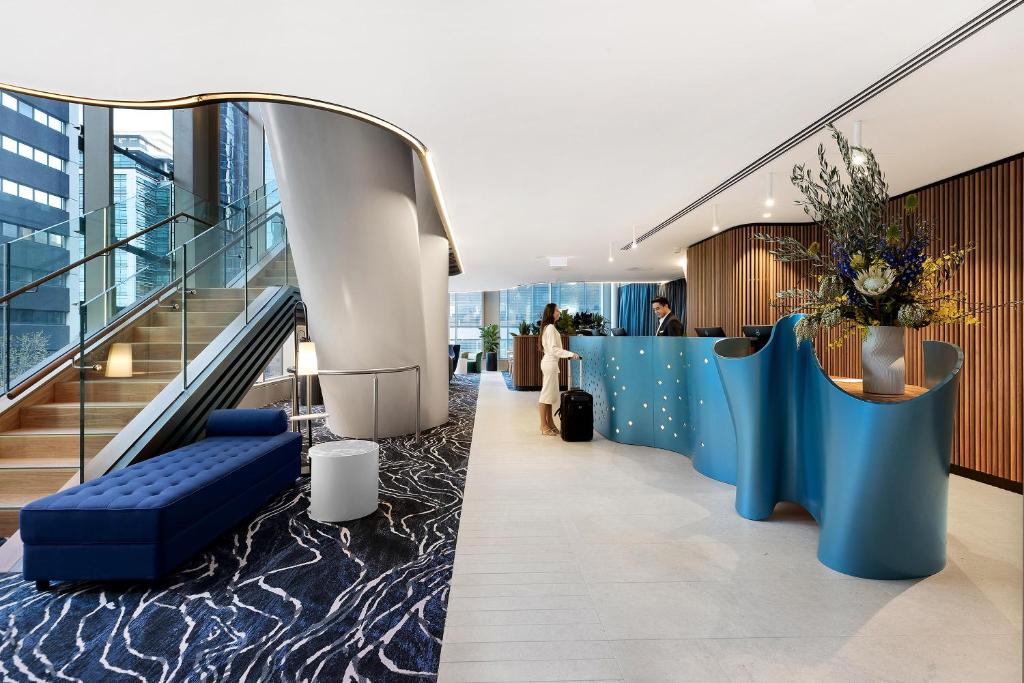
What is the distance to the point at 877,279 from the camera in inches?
107

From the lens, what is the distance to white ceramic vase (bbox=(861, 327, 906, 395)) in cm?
284

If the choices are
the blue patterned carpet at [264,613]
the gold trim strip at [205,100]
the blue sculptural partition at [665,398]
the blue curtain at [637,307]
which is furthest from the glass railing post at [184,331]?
the blue curtain at [637,307]

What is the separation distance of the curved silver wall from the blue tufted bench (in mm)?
2478

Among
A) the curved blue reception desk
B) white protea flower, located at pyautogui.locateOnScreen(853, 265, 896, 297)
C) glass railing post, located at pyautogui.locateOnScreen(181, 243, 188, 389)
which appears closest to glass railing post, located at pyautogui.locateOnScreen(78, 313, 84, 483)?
glass railing post, located at pyautogui.locateOnScreen(181, 243, 188, 389)

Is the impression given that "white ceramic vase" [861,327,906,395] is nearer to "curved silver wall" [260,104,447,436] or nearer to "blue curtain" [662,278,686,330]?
"curved silver wall" [260,104,447,436]

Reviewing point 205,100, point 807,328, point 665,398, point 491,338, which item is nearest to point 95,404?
point 205,100

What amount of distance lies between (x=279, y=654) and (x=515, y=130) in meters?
3.55

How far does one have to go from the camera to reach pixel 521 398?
10.2 m

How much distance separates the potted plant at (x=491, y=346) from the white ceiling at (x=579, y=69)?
1273cm

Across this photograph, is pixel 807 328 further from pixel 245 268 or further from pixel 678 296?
pixel 678 296

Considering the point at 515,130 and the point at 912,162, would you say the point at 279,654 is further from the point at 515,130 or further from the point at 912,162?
the point at 912,162

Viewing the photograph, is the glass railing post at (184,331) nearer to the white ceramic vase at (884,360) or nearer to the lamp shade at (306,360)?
the lamp shade at (306,360)

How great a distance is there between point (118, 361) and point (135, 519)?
182 cm

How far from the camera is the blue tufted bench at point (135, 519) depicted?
8.34 ft
